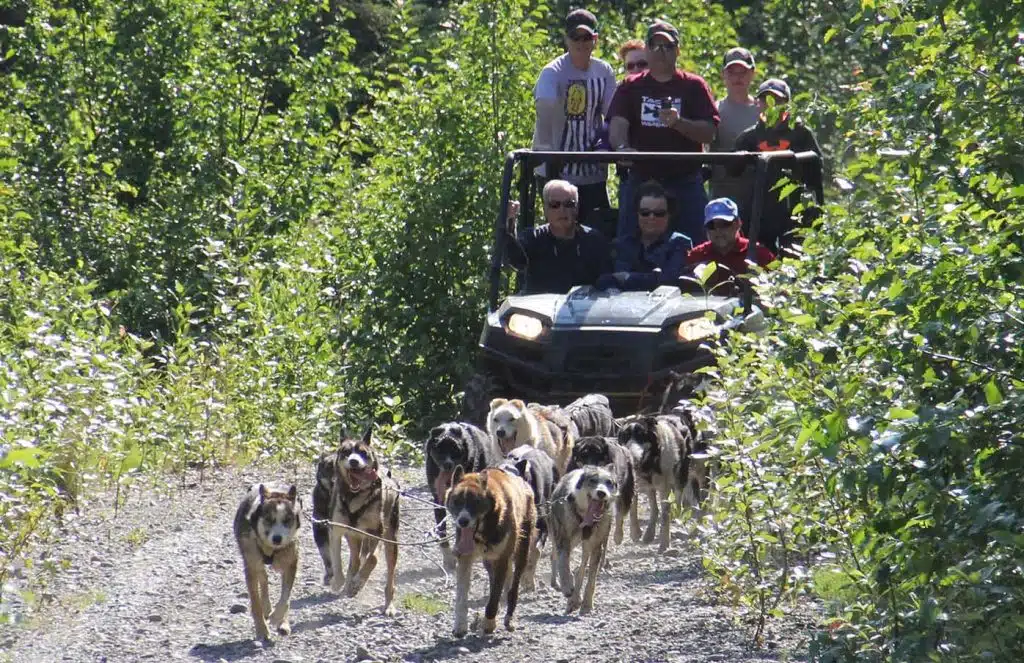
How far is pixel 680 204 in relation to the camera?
547 inches

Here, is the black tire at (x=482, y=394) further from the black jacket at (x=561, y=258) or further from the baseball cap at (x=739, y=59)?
the baseball cap at (x=739, y=59)

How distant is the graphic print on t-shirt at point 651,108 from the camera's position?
45.7ft

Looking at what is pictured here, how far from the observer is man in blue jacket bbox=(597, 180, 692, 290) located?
13.3m

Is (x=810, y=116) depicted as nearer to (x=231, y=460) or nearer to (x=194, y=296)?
(x=231, y=460)

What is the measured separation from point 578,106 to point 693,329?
327cm

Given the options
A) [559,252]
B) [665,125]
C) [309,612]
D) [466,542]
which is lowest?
[309,612]

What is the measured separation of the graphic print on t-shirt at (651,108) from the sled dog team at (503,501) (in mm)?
2900

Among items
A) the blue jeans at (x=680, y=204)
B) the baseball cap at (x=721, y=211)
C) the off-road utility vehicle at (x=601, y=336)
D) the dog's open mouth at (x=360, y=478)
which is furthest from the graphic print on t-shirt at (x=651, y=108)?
the dog's open mouth at (x=360, y=478)

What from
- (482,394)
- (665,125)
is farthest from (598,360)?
(665,125)

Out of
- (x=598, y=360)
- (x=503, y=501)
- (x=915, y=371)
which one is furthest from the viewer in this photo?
(x=598, y=360)

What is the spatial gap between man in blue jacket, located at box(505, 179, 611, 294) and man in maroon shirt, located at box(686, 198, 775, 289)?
0.85 meters

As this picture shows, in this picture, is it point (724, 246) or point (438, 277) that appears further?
point (438, 277)

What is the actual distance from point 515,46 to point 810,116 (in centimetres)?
928

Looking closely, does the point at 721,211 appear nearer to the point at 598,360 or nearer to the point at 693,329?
the point at 693,329
